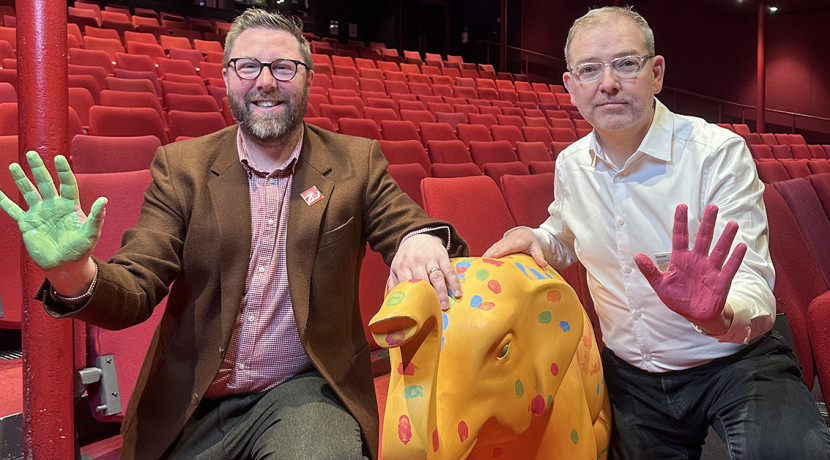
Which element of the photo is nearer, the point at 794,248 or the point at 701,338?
the point at 701,338

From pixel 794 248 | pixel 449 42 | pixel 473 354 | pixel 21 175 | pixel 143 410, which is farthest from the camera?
pixel 449 42

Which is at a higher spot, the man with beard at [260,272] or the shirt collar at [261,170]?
the shirt collar at [261,170]

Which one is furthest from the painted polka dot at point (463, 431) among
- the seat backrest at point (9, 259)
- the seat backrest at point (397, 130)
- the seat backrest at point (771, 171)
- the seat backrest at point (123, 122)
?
the seat backrest at point (397, 130)

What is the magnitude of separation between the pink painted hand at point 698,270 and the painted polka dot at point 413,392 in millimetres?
292

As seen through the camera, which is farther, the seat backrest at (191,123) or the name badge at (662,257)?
the seat backrest at (191,123)

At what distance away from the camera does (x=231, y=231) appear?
38.2 inches

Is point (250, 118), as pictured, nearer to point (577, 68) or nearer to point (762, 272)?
point (577, 68)

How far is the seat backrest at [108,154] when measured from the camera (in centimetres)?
148

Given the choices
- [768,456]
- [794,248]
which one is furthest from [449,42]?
[768,456]

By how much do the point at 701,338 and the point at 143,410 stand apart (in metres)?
0.87

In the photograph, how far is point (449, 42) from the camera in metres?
10.6

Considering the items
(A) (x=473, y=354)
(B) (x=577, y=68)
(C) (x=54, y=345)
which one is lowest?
(C) (x=54, y=345)

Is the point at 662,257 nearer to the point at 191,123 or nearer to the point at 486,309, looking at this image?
the point at 486,309

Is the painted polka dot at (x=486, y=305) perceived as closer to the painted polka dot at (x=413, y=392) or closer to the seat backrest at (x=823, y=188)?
the painted polka dot at (x=413, y=392)
